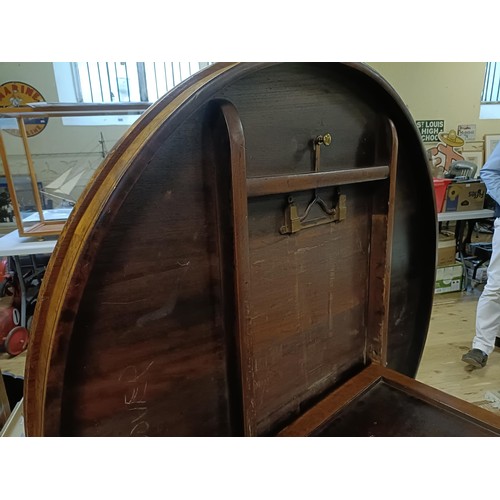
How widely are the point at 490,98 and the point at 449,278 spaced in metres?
2.82

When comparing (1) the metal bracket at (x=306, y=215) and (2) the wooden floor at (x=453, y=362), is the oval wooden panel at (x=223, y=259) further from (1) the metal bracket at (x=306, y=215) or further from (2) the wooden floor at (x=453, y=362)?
(2) the wooden floor at (x=453, y=362)

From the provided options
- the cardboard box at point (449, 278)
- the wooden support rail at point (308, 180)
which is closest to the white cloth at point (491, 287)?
the cardboard box at point (449, 278)

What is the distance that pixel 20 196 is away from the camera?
3.67 metres

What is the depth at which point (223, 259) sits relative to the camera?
0.62 metres

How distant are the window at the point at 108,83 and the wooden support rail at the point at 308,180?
355 cm

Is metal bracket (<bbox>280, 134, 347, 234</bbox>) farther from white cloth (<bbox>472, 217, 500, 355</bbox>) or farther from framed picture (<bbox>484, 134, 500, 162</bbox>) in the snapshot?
framed picture (<bbox>484, 134, 500, 162</bbox>)

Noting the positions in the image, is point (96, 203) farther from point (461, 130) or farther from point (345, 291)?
point (461, 130)

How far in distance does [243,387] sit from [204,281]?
19cm

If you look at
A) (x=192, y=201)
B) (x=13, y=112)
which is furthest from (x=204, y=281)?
(x=13, y=112)

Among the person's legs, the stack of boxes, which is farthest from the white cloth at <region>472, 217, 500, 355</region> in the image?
the stack of boxes

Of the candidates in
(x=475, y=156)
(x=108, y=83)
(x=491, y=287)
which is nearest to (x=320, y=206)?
(x=491, y=287)

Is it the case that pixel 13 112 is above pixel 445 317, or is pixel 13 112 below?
above

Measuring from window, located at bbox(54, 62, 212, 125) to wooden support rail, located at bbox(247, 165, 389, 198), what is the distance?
355 cm

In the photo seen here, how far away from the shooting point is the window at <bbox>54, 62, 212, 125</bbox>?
13.0 ft
